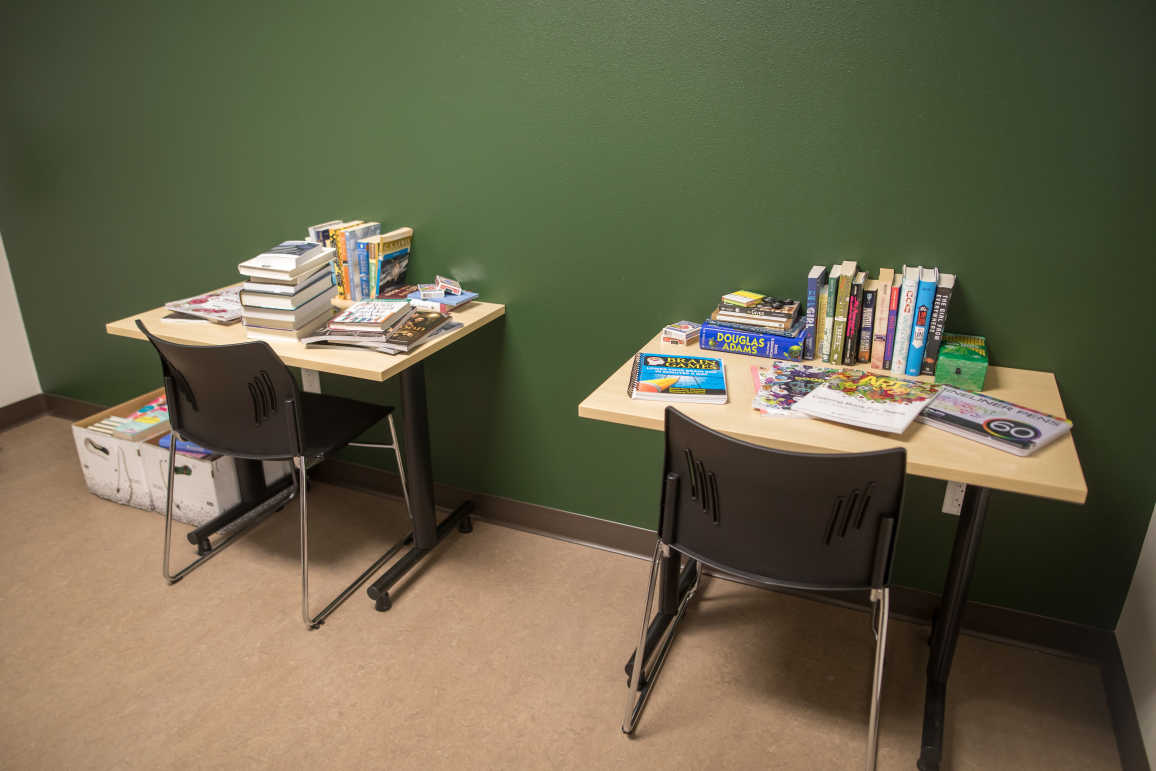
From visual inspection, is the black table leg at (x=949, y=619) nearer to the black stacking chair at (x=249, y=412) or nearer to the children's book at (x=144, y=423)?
the black stacking chair at (x=249, y=412)

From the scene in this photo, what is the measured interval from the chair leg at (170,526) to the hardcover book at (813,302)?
1941 millimetres

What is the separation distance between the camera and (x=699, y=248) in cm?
220

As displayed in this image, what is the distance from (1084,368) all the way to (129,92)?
3349mm

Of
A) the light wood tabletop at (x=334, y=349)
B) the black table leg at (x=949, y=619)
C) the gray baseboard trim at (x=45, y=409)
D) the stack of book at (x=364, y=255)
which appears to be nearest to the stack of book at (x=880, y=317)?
the black table leg at (x=949, y=619)

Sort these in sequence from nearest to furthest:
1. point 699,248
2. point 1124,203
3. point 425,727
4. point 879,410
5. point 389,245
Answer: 1. point 879,410
2. point 1124,203
3. point 425,727
4. point 699,248
5. point 389,245

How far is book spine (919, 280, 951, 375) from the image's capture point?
181cm

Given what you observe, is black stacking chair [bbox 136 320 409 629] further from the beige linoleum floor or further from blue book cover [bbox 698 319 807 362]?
blue book cover [bbox 698 319 807 362]

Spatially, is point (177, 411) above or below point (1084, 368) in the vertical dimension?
below

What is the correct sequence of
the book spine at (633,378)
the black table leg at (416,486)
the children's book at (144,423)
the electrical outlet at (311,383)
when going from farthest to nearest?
the children's book at (144,423)
the electrical outlet at (311,383)
the black table leg at (416,486)
the book spine at (633,378)

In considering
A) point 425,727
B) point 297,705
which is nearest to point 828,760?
point 425,727

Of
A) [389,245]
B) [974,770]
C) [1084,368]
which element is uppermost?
[389,245]

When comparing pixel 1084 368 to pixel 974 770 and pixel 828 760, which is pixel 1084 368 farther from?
pixel 828 760

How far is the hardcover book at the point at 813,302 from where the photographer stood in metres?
1.94

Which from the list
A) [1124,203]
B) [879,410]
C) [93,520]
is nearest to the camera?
[879,410]
